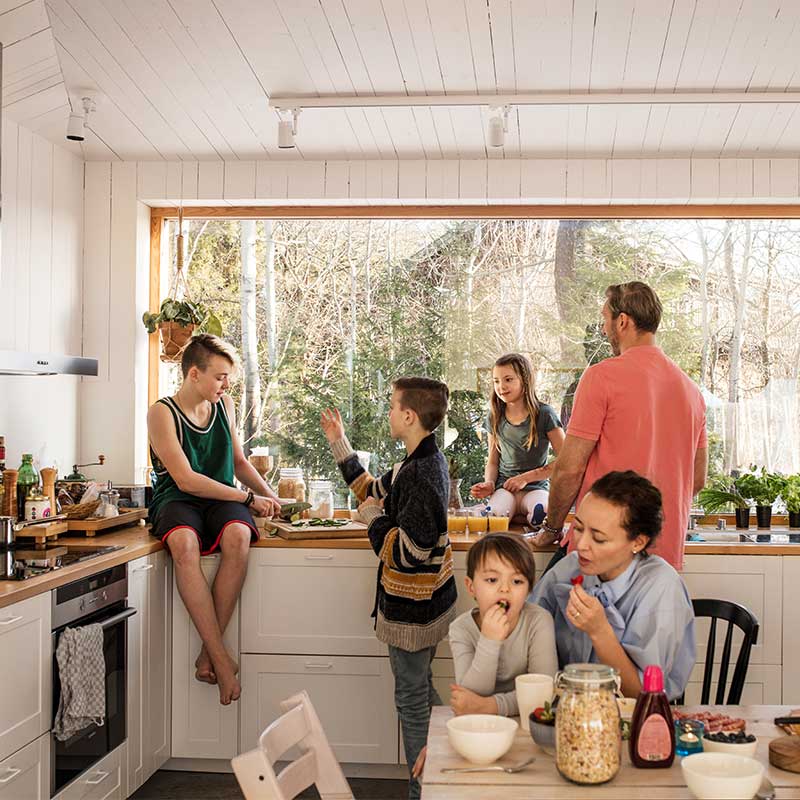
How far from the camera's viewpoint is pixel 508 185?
168 inches

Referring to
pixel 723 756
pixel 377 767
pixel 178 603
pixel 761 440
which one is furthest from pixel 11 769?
pixel 761 440

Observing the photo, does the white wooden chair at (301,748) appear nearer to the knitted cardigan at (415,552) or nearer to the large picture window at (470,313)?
the knitted cardigan at (415,552)

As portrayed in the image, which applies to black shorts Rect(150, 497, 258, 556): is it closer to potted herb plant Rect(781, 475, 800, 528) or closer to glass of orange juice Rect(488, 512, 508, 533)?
glass of orange juice Rect(488, 512, 508, 533)

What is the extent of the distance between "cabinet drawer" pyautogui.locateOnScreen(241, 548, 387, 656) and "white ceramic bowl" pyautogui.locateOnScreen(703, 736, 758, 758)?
2.07m

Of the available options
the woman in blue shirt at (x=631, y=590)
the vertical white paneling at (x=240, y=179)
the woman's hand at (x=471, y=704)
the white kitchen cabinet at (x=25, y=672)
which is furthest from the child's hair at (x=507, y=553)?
the vertical white paneling at (x=240, y=179)

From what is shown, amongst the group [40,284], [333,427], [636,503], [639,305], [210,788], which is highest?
[40,284]

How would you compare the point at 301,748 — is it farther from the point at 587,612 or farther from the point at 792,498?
the point at 792,498

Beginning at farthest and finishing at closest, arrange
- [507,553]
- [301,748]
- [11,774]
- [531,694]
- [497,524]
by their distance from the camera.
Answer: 1. [497,524]
2. [11,774]
3. [507,553]
4. [301,748]
5. [531,694]

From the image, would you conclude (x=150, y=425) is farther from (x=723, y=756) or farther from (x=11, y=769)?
(x=723, y=756)

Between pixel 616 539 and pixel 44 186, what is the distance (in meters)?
2.79

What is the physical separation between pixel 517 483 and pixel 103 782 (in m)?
1.88

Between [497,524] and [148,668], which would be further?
[497,524]

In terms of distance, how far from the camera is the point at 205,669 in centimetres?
369

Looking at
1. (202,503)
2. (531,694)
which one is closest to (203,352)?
(202,503)
